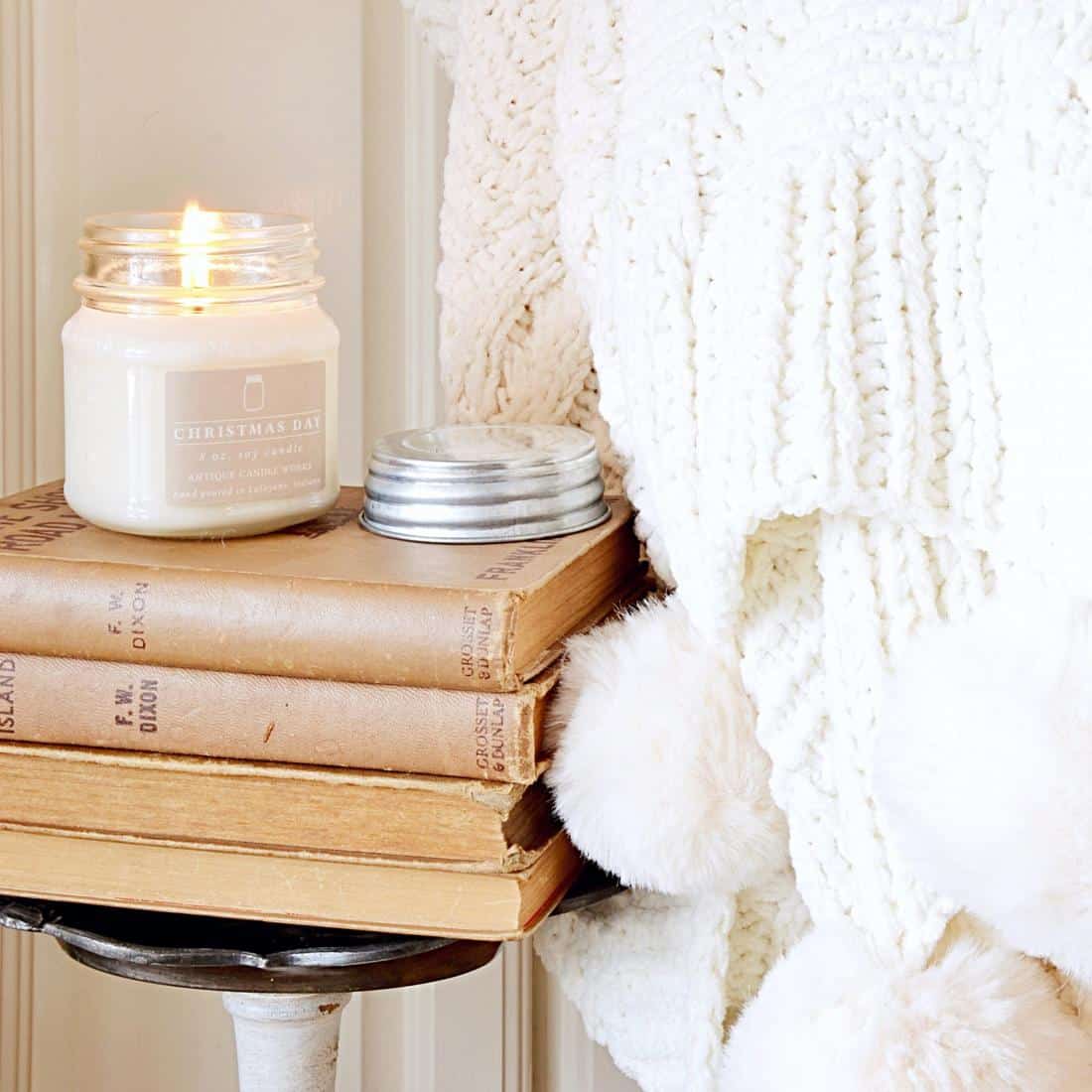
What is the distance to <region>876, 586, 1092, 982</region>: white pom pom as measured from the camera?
52cm

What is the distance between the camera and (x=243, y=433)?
69cm

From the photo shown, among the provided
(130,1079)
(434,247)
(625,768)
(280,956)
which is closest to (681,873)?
(625,768)

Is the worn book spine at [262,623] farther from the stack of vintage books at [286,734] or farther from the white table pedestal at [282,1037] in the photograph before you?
the white table pedestal at [282,1037]

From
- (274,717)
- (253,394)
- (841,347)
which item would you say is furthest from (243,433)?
(841,347)

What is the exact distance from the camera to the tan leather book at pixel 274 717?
61cm

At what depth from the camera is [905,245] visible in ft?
1.94

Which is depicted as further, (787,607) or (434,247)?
(434,247)

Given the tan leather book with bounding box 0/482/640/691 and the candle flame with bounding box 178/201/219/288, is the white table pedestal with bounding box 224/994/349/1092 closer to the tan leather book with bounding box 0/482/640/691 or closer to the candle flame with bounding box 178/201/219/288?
the tan leather book with bounding box 0/482/640/691

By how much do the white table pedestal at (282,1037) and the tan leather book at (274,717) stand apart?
151 millimetres

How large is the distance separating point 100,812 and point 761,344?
0.32m

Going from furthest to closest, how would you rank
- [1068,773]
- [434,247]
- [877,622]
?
[434,247] < [877,622] < [1068,773]

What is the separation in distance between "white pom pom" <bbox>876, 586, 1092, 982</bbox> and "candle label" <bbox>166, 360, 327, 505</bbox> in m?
0.29

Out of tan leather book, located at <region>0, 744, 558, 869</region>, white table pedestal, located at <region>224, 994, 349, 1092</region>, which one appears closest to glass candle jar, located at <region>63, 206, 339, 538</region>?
tan leather book, located at <region>0, 744, 558, 869</region>

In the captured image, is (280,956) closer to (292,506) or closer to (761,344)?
(292,506)
